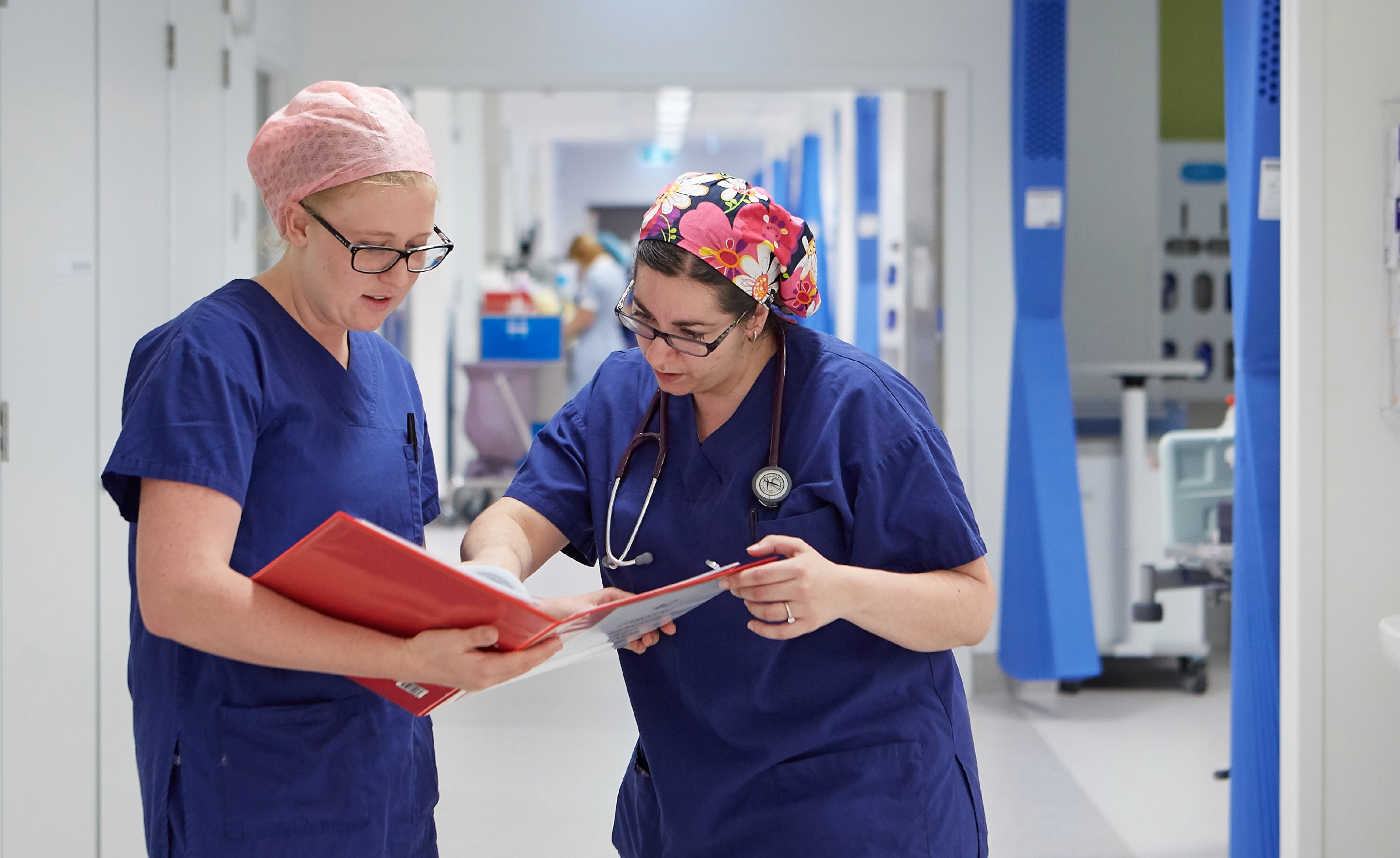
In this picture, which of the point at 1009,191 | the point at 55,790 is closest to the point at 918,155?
the point at 1009,191

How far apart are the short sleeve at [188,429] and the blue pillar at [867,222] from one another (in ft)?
22.8

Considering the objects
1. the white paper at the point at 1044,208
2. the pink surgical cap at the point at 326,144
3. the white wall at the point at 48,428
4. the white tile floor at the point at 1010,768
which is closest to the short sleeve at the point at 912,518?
the pink surgical cap at the point at 326,144

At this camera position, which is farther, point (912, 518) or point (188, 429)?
point (912, 518)

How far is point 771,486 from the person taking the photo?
4.80ft

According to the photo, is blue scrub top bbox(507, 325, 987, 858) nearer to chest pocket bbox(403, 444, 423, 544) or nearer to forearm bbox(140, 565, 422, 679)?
chest pocket bbox(403, 444, 423, 544)

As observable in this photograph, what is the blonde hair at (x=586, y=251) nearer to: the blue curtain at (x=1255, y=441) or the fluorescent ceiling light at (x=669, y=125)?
the fluorescent ceiling light at (x=669, y=125)

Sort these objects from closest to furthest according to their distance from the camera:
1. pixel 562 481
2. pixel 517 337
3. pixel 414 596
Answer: pixel 414 596, pixel 562 481, pixel 517 337

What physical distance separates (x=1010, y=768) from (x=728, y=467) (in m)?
2.84

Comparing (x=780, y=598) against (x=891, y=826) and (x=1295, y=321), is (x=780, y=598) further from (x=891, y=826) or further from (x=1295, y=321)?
(x=1295, y=321)

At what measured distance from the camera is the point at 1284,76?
7.83 feet

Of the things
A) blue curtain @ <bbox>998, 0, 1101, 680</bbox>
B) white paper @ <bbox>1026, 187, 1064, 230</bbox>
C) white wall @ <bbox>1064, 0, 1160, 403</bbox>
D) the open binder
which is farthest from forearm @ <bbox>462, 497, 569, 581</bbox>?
white wall @ <bbox>1064, 0, 1160, 403</bbox>

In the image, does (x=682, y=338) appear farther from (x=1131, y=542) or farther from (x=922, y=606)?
(x=1131, y=542)

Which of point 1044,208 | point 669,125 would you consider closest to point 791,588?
point 1044,208

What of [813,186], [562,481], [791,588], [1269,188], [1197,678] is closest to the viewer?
[791,588]
